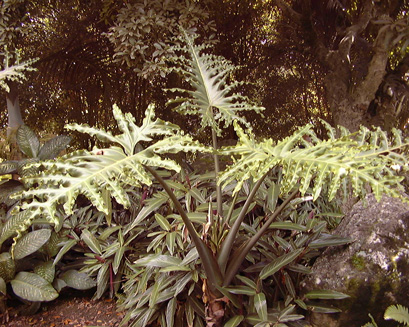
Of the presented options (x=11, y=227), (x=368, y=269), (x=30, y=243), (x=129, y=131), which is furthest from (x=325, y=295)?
(x=11, y=227)

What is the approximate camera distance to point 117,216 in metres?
2.35

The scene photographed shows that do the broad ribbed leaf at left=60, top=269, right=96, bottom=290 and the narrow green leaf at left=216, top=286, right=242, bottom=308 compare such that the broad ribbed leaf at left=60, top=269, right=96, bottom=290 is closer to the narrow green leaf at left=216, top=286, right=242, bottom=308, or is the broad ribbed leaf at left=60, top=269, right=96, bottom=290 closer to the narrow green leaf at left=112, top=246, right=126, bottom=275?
the narrow green leaf at left=112, top=246, right=126, bottom=275

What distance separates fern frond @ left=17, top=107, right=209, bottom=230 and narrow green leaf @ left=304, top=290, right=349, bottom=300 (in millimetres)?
828

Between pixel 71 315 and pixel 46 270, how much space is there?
30 cm

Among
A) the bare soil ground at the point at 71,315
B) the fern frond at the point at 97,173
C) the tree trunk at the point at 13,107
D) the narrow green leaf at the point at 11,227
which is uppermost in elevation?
the tree trunk at the point at 13,107

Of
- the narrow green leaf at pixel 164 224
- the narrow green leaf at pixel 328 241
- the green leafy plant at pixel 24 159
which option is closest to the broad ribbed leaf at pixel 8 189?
the green leafy plant at pixel 24 159

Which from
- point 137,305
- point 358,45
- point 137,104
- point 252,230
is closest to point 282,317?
point 252,230

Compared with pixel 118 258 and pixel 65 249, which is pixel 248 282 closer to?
pixel 118 258

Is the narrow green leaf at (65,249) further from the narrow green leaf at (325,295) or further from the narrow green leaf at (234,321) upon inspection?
the narrow green leaf at (325,295)

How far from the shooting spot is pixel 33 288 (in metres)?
1.89

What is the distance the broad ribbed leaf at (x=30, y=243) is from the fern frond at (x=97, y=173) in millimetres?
1031

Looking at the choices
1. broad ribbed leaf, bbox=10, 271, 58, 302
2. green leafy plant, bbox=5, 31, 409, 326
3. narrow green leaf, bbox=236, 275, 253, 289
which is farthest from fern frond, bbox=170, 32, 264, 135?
broad ribbed leaf, bbox=10, 271, 58, 302

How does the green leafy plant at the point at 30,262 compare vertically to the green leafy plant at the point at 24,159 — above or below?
below

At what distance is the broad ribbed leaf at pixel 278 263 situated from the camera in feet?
4.96
